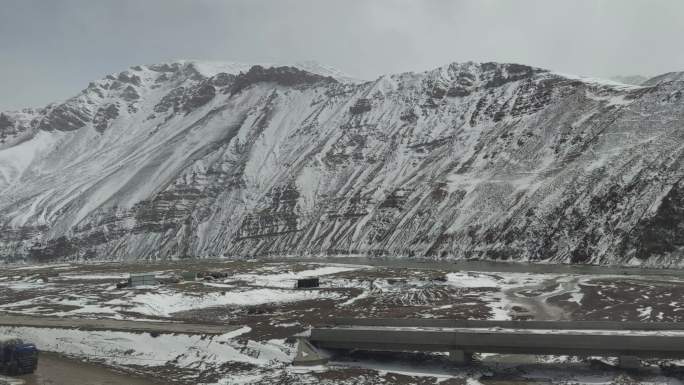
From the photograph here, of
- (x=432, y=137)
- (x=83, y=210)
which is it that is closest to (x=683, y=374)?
(x=432, y=137)

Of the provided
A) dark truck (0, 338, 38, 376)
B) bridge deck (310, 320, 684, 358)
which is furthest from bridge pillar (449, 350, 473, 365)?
dark truck (0, 338, 38, 376)

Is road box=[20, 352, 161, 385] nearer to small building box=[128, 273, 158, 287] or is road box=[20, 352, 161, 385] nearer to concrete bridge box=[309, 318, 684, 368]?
concrete bridge box=[309, 318, 684, 368]

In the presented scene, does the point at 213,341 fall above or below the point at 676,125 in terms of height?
below

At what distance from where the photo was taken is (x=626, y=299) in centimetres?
4456

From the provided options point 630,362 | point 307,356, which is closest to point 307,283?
point 307,356

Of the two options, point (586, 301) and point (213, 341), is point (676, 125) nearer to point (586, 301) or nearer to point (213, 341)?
point (586, 301)

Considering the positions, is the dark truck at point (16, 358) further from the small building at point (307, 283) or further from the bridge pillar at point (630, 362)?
the small building at point (307, 283)

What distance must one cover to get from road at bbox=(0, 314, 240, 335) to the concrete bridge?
7.54 m

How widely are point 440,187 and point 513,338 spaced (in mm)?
113115

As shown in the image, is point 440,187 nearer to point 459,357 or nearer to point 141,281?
point 141,281

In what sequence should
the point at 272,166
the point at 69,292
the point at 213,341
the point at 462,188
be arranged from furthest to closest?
1. the point at 272,166
2. the point at 462,188
3. the point at 69,292
4. the point at 213,341

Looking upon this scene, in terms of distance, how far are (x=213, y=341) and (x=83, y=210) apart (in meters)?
179

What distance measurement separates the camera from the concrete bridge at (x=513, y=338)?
77.3ft

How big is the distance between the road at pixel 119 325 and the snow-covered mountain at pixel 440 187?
67590 mm
